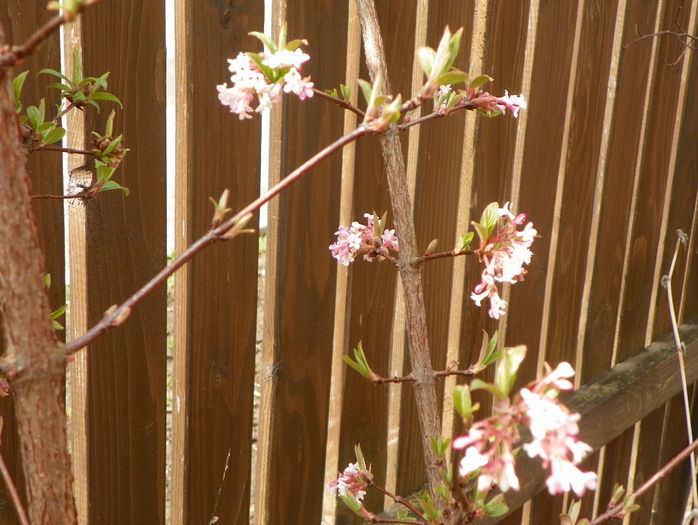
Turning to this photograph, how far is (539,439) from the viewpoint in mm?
543

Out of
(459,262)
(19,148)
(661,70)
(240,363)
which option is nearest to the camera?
(19,148)

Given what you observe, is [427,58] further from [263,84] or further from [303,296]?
[303,296]

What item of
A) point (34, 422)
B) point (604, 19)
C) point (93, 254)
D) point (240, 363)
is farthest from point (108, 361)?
point (604, 19)

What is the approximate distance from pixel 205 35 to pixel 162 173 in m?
0.24

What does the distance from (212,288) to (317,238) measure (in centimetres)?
26

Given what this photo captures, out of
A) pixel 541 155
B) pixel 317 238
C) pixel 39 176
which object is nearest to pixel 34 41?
pixel 39 176

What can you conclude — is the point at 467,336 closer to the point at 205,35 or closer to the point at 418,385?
the point at 205,35

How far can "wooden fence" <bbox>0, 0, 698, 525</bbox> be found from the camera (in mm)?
1372

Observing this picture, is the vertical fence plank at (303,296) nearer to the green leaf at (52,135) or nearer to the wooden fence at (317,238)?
the wooden fence at (317,238)

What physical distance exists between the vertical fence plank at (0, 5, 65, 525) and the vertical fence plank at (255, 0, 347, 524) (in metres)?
0.43

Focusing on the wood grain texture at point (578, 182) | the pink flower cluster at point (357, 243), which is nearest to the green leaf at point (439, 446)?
the pink flower cluster at point (357, 243)

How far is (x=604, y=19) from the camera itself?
2.26 metres

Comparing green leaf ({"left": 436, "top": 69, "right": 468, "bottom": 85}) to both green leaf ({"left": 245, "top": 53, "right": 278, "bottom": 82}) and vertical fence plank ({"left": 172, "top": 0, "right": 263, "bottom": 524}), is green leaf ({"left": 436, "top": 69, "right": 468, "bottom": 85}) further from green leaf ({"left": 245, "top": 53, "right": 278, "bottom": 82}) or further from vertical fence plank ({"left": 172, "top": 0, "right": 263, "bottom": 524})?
vertical fence plank ({"left": 172, "top": 0, "right": 263, "bottom": 524})

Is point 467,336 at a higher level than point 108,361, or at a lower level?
lower
